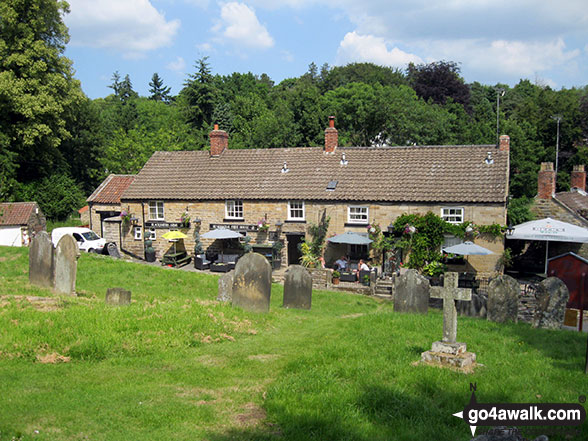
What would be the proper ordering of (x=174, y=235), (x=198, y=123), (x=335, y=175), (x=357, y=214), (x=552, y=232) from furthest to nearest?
(x=198, y=123) → (x=174, y=235) → (x=335, y=175) → (x=357, y=214) → (x=552, y=232)

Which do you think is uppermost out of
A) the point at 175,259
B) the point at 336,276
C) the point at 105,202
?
the point at 105,202

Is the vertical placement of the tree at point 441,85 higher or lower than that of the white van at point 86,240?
higher

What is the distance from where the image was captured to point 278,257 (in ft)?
95.9

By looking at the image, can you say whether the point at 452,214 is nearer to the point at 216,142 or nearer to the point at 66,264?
the point at 216,142

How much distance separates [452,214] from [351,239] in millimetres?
5405

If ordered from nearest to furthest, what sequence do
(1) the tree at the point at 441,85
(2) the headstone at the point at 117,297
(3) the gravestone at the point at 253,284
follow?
1. (2) the headstone at the point at 117,297
2. (3) the gravestone at the point at 253,284
3. (1) the tree at the point at 441,85

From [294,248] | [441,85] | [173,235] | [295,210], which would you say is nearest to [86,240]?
[173,235]

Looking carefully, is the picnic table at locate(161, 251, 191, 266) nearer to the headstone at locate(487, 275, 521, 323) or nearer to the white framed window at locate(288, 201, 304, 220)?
the white framed window at locate(288, 201, 304, 220)

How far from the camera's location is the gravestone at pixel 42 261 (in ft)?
58.3

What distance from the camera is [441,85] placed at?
203ft

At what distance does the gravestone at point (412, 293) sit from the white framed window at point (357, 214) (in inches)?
430

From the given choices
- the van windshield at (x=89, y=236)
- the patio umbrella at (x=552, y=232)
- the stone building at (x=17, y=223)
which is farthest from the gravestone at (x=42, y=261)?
the patio umbrella at (x=552, y=232)

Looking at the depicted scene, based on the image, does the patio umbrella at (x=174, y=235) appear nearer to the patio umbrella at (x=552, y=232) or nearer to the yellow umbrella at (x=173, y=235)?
the yellow umbrella at (x=173, y=235)

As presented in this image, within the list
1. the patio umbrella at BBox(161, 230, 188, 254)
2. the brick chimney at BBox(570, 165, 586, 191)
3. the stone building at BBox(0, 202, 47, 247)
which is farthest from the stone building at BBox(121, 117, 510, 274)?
the brick chimney at BBox(570, 165, 586, 191)
